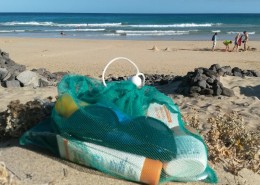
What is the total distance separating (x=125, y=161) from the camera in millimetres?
3709

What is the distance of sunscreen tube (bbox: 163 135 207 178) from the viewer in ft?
12.2

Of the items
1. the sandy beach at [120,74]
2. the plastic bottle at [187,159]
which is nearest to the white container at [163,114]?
the plastic bottle at [187,159]

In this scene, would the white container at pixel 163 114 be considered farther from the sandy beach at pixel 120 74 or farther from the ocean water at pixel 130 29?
the ocean water at pixel 130 29

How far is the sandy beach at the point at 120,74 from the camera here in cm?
386

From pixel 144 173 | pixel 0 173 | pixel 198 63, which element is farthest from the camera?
pixel 198 63

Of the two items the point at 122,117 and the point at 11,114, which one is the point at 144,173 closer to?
the point at 122,117

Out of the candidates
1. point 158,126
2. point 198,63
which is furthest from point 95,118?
point 198,63

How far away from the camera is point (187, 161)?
3.71 meters

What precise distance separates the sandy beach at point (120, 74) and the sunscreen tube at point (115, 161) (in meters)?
0.09

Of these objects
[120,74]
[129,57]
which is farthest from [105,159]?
[129,57]

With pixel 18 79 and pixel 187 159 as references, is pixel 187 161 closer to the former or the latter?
pixel 187 159

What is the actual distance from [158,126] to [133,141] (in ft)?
0.83

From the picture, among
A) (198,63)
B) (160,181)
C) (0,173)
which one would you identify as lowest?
(198,63)

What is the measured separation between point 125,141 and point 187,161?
0.56 meters
